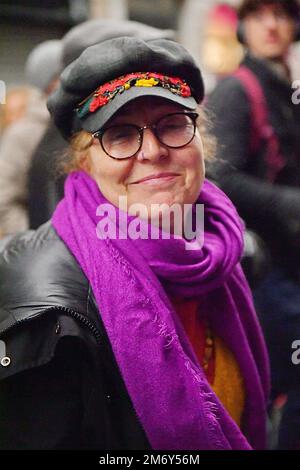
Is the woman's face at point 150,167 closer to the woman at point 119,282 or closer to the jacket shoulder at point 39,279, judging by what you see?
the woman at point 119,282

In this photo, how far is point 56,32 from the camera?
2.30 m

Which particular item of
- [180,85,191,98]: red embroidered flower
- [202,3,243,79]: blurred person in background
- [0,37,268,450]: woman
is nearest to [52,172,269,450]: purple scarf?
[0,37,268,450]: woman

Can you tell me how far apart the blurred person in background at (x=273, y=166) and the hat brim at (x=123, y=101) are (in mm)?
285

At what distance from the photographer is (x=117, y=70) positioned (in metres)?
1.23

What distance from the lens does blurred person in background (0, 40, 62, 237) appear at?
1.79 m

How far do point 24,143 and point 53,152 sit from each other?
0.33 m

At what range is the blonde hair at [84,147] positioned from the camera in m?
1.33

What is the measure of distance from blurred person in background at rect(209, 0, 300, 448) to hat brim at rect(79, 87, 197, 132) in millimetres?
285

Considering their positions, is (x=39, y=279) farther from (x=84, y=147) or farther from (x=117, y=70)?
(x=117, y=70)

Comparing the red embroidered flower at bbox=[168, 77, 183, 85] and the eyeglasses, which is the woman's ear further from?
the red embroidered flower at bbox=[168, 77, 183, 85]

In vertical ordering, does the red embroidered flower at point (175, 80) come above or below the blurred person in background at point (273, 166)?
above

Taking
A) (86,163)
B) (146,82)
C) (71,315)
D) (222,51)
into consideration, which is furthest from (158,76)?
(222,51)

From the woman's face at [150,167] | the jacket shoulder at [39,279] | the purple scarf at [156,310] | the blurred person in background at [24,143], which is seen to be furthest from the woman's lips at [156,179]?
the blurred person in background at [24,143]
